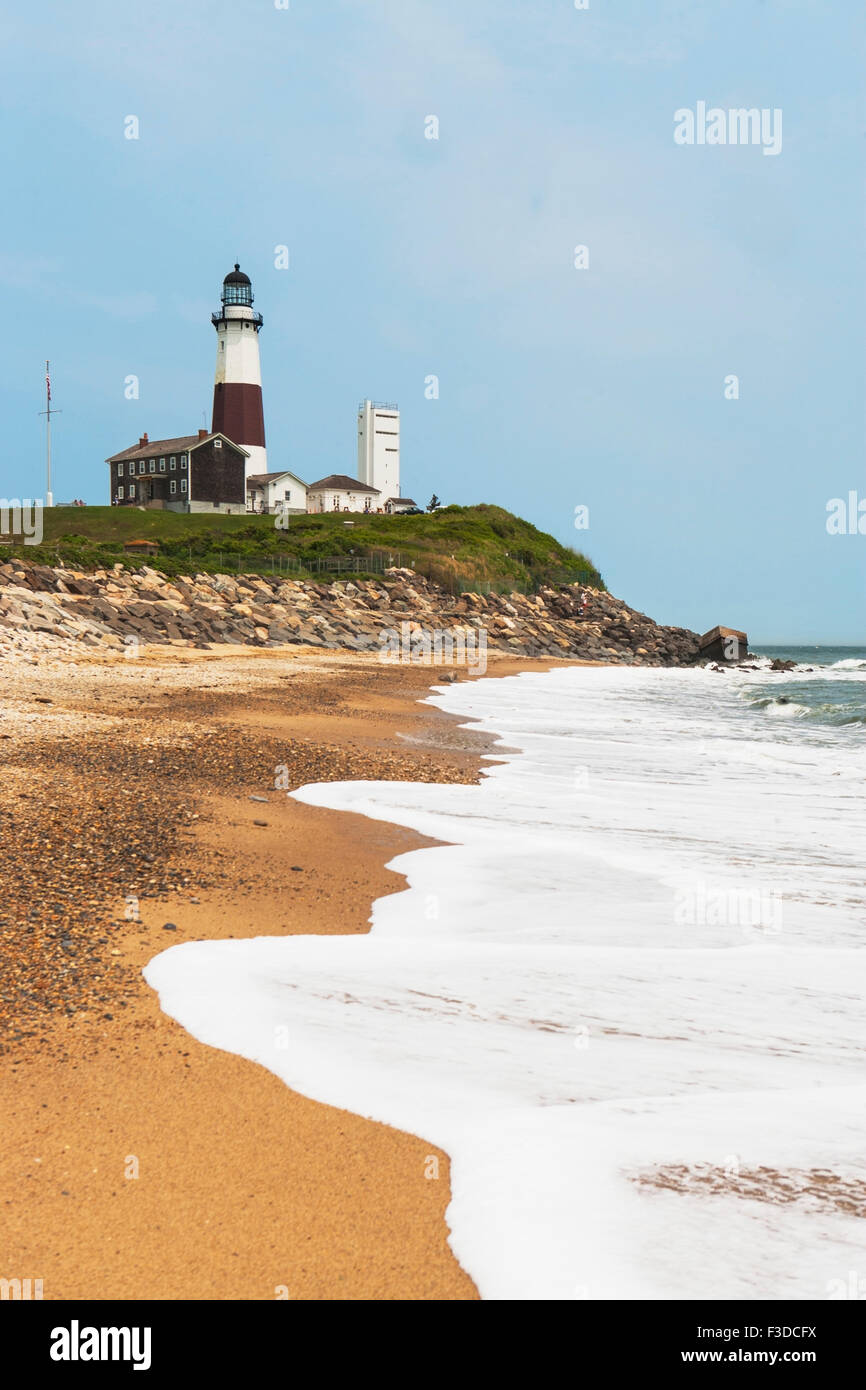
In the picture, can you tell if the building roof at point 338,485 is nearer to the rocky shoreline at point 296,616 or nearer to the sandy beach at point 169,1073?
the rocky shoreline at point 296,616

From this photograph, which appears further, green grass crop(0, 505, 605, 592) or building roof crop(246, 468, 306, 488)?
building roof crop(246, 468, 306, 488)

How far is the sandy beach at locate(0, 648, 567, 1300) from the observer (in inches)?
109

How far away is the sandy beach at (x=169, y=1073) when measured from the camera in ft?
9.12

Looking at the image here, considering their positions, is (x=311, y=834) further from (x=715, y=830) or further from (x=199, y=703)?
(x=199, y=703)

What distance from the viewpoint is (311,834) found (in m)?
7.72

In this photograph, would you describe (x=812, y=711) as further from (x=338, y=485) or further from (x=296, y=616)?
(x=338, y=485)

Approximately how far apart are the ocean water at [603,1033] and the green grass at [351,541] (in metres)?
32.6

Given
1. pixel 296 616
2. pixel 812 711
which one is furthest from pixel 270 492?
pixel 812 711

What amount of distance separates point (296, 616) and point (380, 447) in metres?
57.0

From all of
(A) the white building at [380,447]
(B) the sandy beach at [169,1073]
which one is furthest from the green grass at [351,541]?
(B) the sandy beach at [169,1073]

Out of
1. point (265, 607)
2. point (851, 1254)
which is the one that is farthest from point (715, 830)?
point (265, 607)

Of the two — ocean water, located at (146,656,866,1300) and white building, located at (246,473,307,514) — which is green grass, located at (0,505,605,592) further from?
ocean water, located at (146,656,866,1300)

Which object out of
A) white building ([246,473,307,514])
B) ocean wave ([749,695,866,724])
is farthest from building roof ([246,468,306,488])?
ocean wave ([749,695,866,724])
